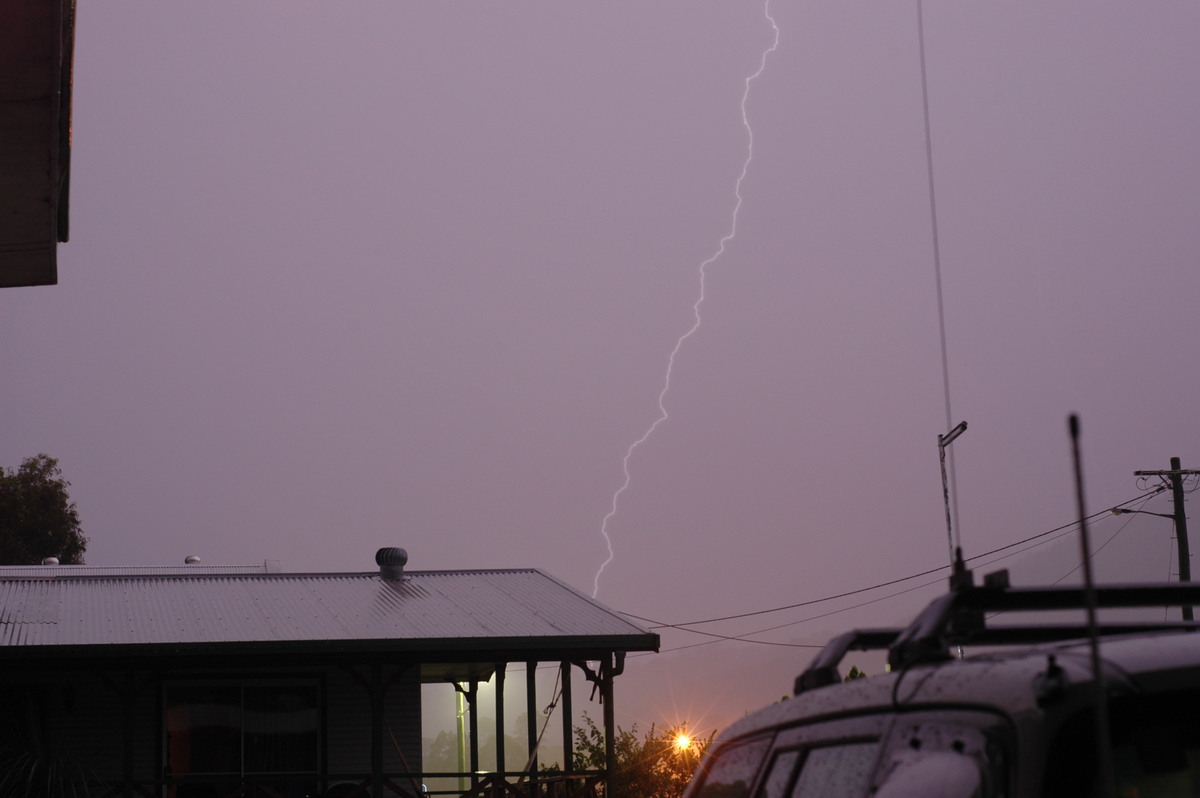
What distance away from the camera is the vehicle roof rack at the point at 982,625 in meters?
2.02

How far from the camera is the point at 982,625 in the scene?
7.16ft

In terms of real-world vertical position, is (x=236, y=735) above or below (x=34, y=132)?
below

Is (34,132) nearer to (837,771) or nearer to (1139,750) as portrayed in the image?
(837,771)

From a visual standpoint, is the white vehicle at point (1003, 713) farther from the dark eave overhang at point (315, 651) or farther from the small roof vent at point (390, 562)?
the small roof vent at point (390, 562)

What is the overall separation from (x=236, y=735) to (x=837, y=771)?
16365 millimetres

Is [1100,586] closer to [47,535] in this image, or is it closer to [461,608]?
[461,608]

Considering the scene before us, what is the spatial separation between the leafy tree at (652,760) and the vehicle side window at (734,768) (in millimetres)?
19955

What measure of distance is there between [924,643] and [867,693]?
25 cm

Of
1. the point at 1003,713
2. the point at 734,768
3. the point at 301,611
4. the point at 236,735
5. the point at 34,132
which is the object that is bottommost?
the point at 236,735

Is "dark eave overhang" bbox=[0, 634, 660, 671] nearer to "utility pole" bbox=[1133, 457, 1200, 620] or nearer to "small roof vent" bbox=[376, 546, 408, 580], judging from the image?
"small roof vent" bbox=[376, 546, 408, 580]

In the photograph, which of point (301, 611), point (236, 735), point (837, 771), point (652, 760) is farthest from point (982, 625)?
point (652, 760)

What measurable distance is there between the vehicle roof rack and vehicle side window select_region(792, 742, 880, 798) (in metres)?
0.14

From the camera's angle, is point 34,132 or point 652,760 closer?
point 34,132

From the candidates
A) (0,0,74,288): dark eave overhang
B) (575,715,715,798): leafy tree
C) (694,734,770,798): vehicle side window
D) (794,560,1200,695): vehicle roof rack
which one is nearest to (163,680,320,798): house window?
(575,715,715,798): leafy tree
